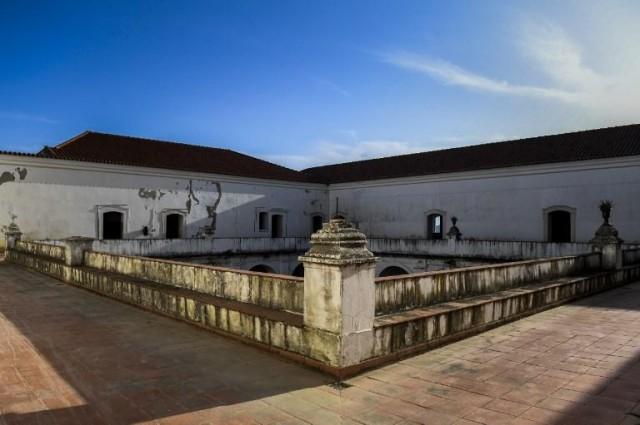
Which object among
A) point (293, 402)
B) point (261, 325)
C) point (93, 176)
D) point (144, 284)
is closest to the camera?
point (293, 402)

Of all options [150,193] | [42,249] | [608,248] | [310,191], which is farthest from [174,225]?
[608,248]

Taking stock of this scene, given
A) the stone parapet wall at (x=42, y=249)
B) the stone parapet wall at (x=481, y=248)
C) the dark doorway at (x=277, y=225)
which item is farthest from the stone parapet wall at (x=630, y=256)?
the dark doorway at (x=277, y=225)

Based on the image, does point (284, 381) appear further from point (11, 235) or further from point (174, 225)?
point (174, 225)

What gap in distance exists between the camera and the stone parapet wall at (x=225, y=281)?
5464 mm

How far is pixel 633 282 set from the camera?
39.2 feet

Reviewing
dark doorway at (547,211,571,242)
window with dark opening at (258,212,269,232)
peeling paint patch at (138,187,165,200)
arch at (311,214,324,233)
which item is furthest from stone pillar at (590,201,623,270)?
arch at (311,214,324,233)

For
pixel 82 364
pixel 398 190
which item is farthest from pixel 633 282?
pixel 398 190

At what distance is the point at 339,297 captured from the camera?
430 cm

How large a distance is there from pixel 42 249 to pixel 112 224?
7738 mm

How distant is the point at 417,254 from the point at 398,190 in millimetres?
7022

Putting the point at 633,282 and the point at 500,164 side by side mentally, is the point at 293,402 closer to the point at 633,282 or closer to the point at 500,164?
the point at 633,282

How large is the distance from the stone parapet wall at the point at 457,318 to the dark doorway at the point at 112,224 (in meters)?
18.7

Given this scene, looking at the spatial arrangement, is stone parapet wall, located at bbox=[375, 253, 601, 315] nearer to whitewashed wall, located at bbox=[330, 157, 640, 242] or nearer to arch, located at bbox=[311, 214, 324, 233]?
whitewashed wall, located at bbox=[330, 157, 640, 242]

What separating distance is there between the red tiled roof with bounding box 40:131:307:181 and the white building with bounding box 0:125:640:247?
89 mm
